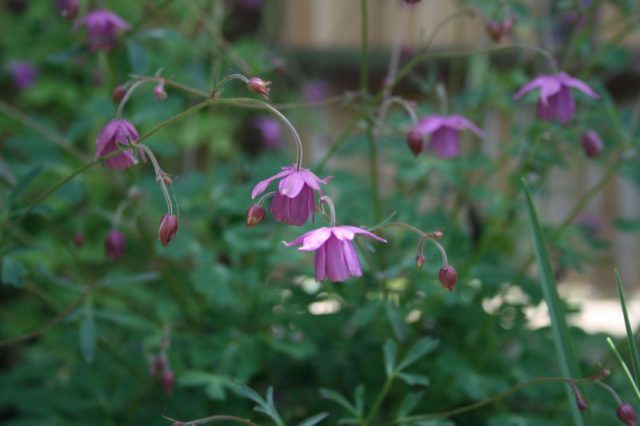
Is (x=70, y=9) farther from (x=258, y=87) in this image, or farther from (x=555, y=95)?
(x=555, y=95)

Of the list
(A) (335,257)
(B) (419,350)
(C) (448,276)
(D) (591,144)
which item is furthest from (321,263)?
(D) (591,144)

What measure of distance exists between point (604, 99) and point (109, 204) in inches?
87.8

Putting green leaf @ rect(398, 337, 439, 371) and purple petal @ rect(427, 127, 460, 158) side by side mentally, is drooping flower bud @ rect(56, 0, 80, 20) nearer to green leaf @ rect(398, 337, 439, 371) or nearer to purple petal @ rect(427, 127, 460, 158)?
purple petal @ rect(427, 127, 460, 158)

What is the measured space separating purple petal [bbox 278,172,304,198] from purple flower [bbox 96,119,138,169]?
24cm

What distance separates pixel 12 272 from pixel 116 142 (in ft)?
1.17

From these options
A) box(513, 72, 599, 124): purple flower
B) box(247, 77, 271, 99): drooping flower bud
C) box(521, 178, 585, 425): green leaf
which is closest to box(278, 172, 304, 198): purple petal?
box(247, 77, 271, 99): drooping flower bud

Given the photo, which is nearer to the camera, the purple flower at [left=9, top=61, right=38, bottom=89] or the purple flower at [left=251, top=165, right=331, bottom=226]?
the purple flower at [left=251, top=165, right=331, bottom=226]

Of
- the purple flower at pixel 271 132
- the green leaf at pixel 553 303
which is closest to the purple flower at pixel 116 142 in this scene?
the green leaf at pixel 553 303

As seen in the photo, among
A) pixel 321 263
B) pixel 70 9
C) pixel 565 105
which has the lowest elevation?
pixel 321 263

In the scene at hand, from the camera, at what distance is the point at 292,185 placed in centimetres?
104

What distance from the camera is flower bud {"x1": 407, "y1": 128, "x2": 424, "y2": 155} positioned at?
4.69 feet

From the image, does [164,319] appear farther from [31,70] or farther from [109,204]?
[31,70]

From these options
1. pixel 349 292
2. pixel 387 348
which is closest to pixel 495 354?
pixel 349 292

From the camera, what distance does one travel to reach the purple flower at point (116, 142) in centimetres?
118
